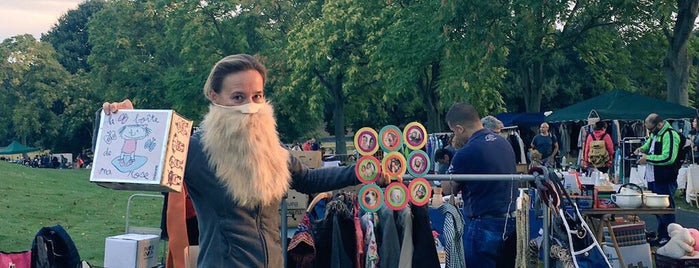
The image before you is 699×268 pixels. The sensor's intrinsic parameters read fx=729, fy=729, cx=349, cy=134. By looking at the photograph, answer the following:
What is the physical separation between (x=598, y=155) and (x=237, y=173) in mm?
13142

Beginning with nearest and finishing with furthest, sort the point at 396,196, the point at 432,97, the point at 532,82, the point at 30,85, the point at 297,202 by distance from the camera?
the point at 396,196
the point at 297,202
the point at 532,82
the point at 432,97
the point at 30,85

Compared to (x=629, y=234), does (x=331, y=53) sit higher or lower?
higher

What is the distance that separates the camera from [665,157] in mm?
10000

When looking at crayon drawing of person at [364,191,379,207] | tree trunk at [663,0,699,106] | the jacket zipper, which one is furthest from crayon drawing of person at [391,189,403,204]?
tree trunk at [663,0,699,106]

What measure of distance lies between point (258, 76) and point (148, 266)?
405cm

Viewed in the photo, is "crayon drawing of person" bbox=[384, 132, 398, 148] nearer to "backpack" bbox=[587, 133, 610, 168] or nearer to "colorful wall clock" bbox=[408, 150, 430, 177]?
"colorful wall clock" bbox=[408, 150, 430, 177]

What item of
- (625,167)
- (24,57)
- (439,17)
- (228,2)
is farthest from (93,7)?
(625,167)

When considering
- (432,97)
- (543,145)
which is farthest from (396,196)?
(432,97)

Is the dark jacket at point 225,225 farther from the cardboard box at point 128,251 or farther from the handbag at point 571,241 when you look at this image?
the cardboard box at point 128,251

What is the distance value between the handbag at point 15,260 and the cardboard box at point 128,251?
0.68 metres

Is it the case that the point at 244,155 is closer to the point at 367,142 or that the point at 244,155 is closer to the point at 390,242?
the point at 367,142

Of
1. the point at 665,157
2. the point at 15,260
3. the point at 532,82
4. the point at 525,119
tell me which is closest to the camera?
the point at 15,260

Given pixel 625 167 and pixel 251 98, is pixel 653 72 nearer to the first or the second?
pixel 625 167

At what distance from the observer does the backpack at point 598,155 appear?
48.6 ft
